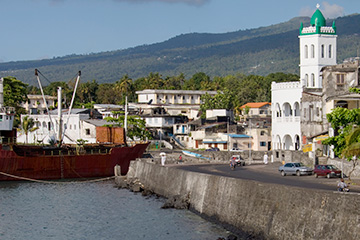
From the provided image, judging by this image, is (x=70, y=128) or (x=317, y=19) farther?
(x=70, y=128)

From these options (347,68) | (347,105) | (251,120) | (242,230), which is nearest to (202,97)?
(251,120)

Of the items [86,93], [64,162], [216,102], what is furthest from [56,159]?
[86,93]

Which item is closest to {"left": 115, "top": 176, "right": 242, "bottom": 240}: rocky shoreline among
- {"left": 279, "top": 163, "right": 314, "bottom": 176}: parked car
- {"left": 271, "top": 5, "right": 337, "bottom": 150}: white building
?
{"left": 279, "top": 163, "right": 314, "bottom": 176}: parked car

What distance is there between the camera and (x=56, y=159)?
65125 mm

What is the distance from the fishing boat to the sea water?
9170 mm

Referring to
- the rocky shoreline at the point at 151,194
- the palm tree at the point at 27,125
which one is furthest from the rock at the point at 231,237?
the palm tree at the point at 27,125

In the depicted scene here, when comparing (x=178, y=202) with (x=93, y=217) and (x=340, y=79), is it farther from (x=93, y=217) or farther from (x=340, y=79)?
(x=340, y=79)

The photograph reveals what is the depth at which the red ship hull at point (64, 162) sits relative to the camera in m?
62.6

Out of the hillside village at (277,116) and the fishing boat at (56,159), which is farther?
the fishing boat at (56,159)

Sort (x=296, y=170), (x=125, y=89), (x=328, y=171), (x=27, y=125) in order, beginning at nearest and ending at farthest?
(x=328, y=171), (x=296, y=170), (x=27, y=125), (x=125, y=89)

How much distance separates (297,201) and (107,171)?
45.1m

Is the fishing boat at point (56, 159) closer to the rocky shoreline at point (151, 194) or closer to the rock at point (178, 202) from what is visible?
the rocky shoreline at point (151, 194)

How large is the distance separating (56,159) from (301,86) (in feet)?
92.5

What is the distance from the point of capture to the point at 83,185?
192 ft
